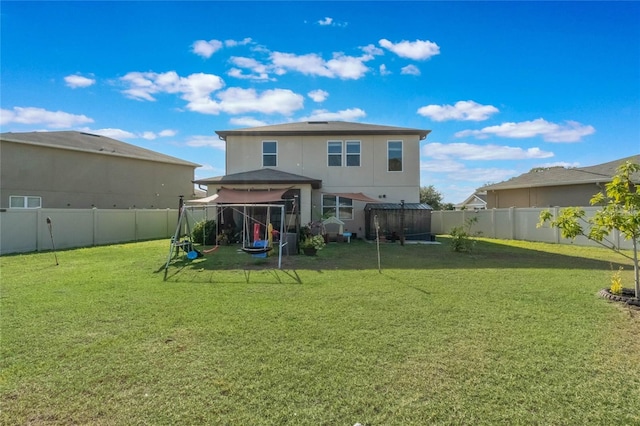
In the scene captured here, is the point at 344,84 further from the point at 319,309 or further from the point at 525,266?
the point at 319,309

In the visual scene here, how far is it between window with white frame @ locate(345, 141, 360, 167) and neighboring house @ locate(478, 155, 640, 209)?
40.2 feet

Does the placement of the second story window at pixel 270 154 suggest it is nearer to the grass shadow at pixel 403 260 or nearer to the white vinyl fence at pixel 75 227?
the white vinyl fence at pixel 75 227

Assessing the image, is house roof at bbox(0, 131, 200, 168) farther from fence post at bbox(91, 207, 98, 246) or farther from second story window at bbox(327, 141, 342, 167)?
second story window at bbox(327, 141, 342, 167)

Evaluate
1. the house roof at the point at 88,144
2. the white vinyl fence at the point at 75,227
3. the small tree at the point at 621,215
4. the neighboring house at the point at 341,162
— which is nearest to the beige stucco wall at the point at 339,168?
the neighboring house at the point at 341,162

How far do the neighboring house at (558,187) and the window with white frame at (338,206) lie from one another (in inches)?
501

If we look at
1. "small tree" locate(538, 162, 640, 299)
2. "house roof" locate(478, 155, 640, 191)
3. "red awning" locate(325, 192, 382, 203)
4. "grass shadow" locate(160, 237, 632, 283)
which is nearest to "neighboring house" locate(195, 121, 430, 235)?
"red awning" locate(325, 192, 382, 203)

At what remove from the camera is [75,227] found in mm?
15203

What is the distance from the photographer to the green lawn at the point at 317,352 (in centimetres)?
286

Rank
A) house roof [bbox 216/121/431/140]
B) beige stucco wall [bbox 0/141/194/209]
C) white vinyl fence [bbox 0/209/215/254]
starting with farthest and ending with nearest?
beige stucco wall [bbox 0/141/194/209]
house roof [bbox 216/121/431/140]
white vinyl fence [bbox 0/209/215/254]

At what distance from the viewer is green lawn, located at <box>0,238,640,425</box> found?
286 cm

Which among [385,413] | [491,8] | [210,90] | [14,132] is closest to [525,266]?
[491,8]

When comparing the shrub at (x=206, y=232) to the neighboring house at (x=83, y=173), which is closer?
the shrub at (x=206, y=232)

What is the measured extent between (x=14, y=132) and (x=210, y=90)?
50.0ft

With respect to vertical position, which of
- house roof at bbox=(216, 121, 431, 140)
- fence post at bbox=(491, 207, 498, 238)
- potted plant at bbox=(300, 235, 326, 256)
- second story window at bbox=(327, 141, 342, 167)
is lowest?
potted plant at bbox=(300, 235, 326, 256)
